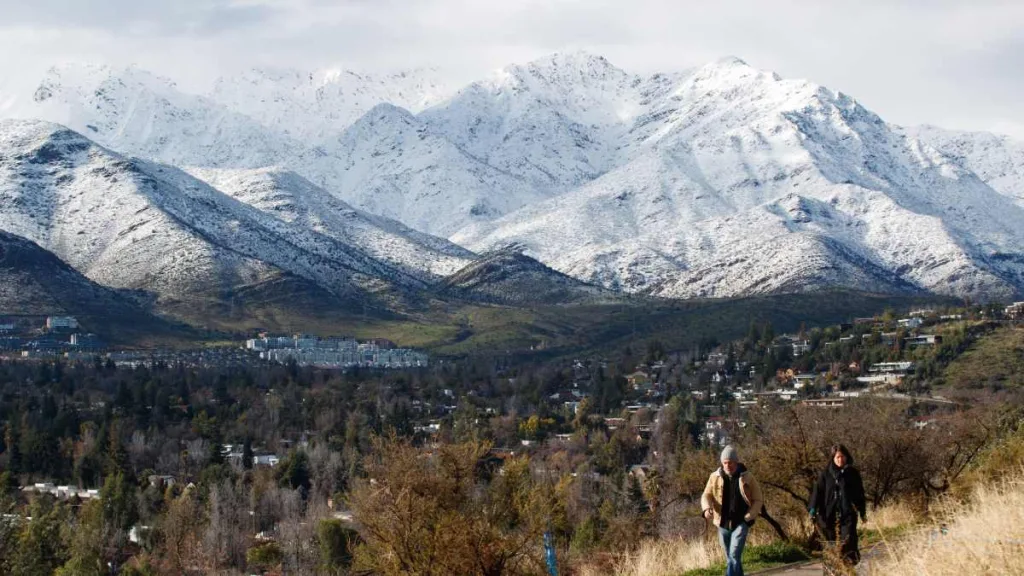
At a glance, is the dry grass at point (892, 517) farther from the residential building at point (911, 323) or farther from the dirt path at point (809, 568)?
the residential building at point (911, 323)

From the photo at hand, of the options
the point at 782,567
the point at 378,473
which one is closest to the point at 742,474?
the point at 782,567

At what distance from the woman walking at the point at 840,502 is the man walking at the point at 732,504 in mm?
1564

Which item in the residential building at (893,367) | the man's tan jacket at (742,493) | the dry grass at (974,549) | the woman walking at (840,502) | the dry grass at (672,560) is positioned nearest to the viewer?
the dry grass at (974,549)

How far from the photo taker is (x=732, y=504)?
813 inches

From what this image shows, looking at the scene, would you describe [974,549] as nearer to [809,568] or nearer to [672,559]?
[809,568]

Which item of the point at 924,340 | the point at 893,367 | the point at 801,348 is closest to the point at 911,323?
the point at 801,348

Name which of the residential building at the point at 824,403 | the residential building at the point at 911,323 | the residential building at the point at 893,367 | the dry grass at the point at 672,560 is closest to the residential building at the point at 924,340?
the residential building at the point at 893,367

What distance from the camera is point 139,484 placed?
345ft

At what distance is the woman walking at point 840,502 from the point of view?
2114 cm

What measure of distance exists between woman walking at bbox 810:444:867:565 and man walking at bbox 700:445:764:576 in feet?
5.13

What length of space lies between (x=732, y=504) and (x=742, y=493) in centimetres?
23

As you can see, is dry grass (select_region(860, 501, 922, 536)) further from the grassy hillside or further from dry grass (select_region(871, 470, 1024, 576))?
the grassy hillside

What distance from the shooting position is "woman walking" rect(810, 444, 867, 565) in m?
21.1

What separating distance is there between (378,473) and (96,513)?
68.1 m
